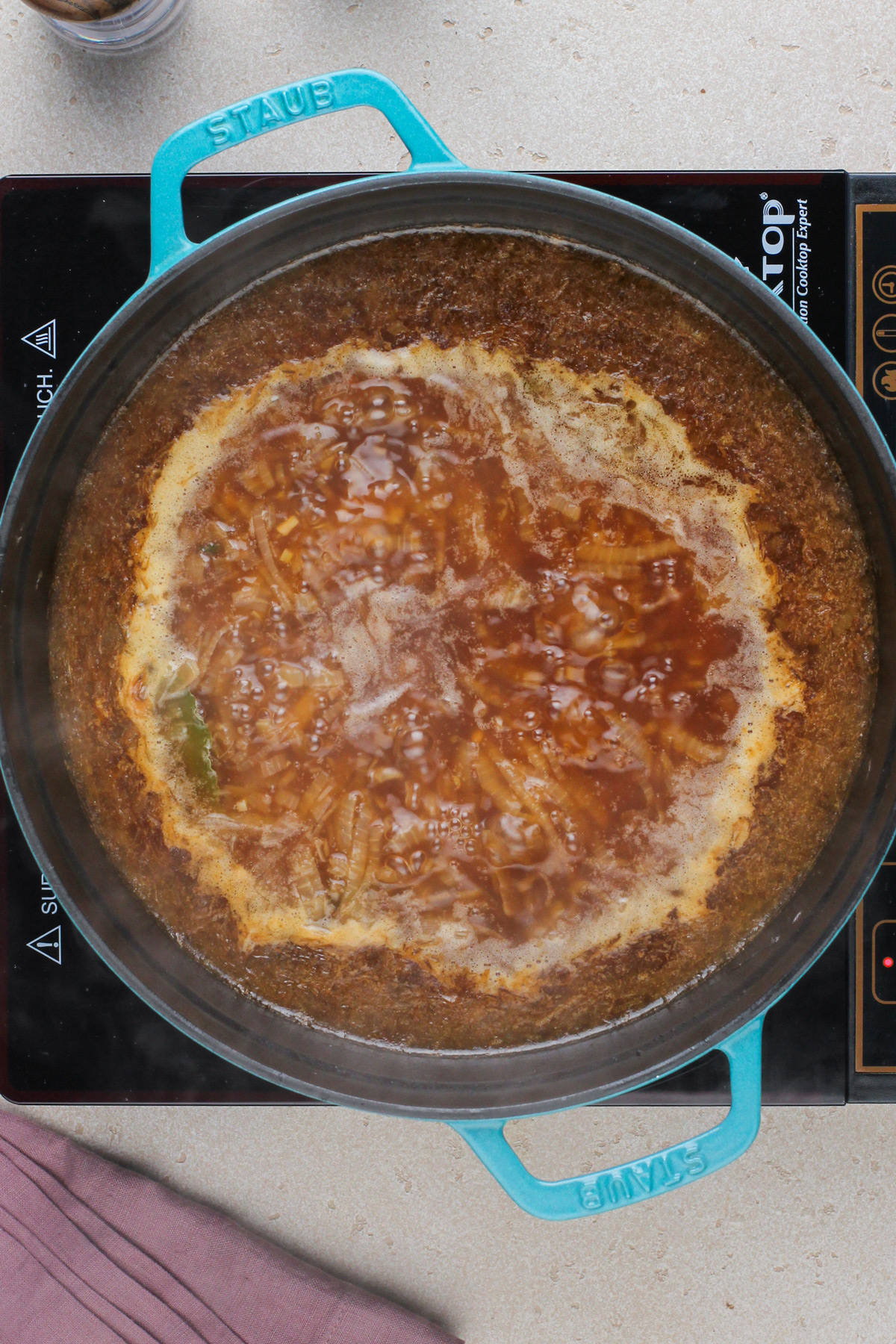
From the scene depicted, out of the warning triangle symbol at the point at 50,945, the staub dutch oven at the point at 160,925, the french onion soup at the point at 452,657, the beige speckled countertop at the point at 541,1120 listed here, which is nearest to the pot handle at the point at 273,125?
the staub dutch oven at the point at 160,925

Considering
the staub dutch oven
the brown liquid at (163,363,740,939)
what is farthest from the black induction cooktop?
the brown liquid at (163,363,740,939)

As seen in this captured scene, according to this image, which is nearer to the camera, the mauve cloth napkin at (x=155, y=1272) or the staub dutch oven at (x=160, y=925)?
the staub dutch oven at (x=160, y=925)

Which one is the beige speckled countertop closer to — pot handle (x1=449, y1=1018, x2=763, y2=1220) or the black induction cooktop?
the black induction cooktop

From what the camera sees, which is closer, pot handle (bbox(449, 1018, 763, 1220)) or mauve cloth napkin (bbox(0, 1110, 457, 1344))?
pot handle (bbox(449, 1018, 763, 1220))

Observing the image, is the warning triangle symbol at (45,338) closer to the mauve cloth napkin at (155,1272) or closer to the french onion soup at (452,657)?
the french onion soup at (452,657)

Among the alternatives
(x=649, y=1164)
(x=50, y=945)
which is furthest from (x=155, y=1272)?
(x=649, y=1164)

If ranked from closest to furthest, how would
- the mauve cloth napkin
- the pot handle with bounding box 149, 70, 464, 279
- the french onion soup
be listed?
1. the pot handle with bounding box 149, 70, 464, 279
2. the french onion soup
3. the mauve cloth napkin
